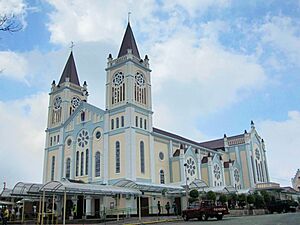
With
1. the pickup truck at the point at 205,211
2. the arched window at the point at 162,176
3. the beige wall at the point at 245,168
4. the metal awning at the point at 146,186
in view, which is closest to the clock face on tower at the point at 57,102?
the arched window at the point at 162,176

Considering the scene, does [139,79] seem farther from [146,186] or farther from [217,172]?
[217,172]

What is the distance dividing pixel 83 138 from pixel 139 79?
459 inches

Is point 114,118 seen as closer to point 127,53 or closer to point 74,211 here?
point 127,53

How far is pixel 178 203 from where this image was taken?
4466 centimetres

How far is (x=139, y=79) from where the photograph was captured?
48.0 meters

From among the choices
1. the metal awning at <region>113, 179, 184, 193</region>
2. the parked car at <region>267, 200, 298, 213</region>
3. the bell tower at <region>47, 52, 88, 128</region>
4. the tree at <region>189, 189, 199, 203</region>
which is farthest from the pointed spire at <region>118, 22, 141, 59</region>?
the parked car at <region>267, 200, 298, 213</region>

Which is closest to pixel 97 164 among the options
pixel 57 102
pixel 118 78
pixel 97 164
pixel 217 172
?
pixel 97 164

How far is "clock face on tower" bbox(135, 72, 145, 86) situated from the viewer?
47450mm

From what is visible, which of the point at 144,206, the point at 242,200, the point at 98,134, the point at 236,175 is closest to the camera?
the point at 144,206

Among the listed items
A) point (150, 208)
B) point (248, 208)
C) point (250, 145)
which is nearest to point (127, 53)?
point (150, 208)

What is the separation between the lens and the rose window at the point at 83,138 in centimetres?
4766

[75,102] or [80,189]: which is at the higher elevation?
[75,102]

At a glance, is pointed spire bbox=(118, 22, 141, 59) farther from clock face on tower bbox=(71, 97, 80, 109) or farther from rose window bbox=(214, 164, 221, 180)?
rose window bbox=(214, 164, 221, 180)

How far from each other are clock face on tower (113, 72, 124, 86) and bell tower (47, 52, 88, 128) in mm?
10949
